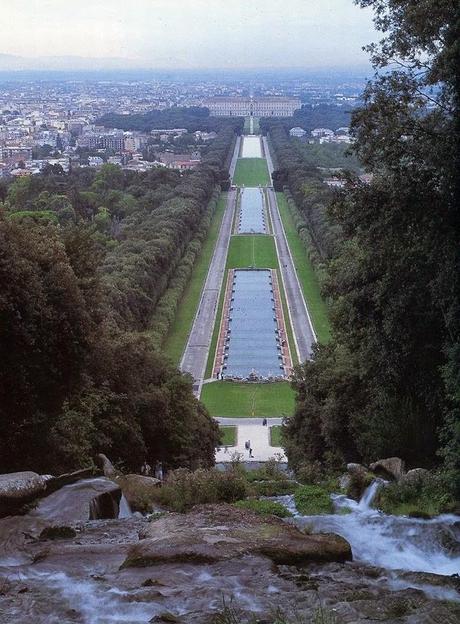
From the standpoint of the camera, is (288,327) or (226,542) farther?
(288,327)

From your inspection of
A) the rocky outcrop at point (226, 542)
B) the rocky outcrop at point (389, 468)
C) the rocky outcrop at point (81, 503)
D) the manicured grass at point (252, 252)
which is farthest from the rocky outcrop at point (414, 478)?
the manicured grass at point (252, 252)

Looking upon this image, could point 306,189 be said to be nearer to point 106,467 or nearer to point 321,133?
point 106,467

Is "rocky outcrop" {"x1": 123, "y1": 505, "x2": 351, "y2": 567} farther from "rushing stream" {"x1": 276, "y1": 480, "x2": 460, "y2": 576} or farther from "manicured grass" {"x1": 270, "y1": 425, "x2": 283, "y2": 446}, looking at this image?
"manicured grass" {"x1": 270, "y1": 425, "x2": 283, "y2": 446}

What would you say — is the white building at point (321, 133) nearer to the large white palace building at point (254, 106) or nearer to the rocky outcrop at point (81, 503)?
the large white palace building at point (254, 106)

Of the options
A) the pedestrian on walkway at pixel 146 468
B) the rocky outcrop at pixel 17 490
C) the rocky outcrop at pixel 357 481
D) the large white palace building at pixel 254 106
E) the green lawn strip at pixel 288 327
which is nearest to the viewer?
the rocky outcrop at pixel 17 490

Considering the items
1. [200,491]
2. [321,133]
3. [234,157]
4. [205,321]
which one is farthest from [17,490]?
[321,133]
